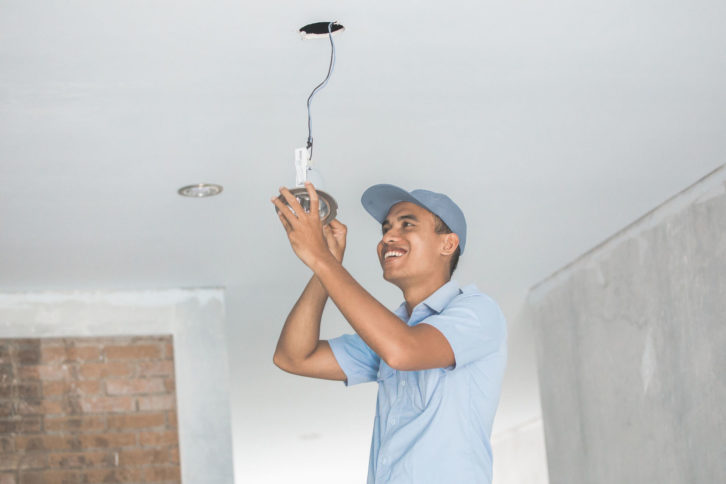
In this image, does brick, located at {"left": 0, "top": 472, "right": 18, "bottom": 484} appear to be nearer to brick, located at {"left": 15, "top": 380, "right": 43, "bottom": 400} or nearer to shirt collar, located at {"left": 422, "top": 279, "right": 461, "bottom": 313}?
brick, located at {"left": 15, "top": 380, "right": 43, "bottom": 400}

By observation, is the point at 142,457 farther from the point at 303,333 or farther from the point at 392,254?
the point at 392,254

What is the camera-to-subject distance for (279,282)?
4.64 meters

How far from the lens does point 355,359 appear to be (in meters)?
2.55

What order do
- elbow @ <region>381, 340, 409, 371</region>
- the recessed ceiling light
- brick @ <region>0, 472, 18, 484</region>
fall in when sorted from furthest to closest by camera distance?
brick @ <region>0, 472, 18, 484</region>, the recessed ceiling light, elbow @ <region>381, 340, 409, 371</region>

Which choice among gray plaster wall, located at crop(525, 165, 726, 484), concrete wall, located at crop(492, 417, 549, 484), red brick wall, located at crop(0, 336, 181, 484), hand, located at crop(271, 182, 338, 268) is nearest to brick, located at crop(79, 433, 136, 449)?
red brick wall, located at crop(0, 336, 181, 484)

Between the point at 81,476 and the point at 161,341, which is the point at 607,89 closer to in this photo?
the point at 161,341

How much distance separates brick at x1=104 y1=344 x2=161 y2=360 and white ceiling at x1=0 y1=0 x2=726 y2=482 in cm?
29

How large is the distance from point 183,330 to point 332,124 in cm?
183

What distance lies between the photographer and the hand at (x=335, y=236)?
2.40 meters

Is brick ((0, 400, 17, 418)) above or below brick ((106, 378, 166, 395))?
below

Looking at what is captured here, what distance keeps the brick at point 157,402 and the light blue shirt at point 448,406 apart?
2337 mm

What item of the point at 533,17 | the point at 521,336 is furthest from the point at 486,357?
the point at 521,336

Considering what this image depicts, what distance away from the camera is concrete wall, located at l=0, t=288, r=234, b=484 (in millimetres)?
4418

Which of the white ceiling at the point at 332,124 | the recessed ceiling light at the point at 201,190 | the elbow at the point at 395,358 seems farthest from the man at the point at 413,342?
the recessed ceiling light at the point at 201,190
